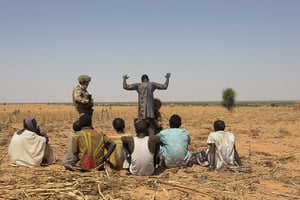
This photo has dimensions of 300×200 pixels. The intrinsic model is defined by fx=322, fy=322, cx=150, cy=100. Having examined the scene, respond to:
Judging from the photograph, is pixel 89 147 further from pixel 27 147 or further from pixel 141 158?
pixel 27 147

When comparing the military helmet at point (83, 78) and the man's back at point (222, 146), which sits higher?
the military helmet at point (83, 78)

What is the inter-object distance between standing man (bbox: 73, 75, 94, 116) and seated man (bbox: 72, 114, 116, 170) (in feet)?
4.52

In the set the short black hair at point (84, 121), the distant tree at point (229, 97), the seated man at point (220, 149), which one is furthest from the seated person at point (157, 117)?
the distant tree at point (229, 97)

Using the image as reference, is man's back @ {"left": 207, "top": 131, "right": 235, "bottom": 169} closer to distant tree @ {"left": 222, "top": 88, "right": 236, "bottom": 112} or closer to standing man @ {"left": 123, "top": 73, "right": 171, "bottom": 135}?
standing man @ {"left": 123, "top": 73, "right": 171, "bottom": 135}

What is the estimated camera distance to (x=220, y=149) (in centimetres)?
607

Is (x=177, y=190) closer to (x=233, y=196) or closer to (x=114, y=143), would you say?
(x=233, y=196)

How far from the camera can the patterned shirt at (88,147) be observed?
5.46 metres

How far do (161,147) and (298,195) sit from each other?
2501 mm

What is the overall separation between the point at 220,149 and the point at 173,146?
2.91ft

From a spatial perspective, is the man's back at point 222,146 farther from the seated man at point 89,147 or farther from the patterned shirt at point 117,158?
the seated man at point 89,147

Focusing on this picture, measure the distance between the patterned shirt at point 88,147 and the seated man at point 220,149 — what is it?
2071mm

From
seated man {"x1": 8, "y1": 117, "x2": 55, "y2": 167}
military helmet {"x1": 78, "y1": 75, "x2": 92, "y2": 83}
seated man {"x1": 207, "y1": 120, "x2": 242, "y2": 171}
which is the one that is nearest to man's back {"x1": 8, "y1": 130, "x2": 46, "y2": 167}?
seated man {"x1": 8, "y1": 117, "x2": 55, "y2": 167}

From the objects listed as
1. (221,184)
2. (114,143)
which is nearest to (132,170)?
(114,143)

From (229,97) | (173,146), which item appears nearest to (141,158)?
(173,146)
